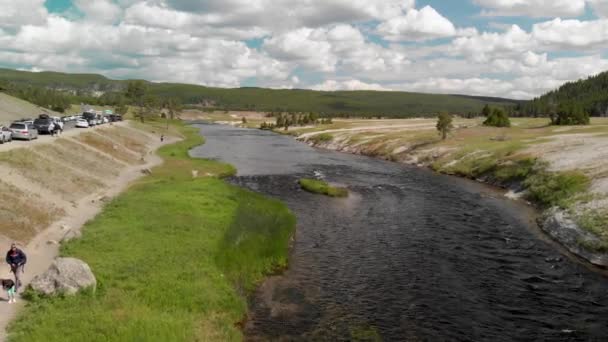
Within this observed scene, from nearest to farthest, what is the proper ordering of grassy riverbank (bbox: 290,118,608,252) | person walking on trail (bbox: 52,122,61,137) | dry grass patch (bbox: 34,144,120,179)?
grassy riverbank (bbox: 290,118,608,252), dry grass patch (bbox: 34,144,120,179), person walking on trail (bbox: 52,122,61,137)

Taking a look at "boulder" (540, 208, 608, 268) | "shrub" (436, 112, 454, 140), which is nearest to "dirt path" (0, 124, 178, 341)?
"boulder" (540, 208, 608, 268)

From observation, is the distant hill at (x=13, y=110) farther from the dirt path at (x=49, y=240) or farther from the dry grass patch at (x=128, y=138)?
the dirt path at (x=49, y=240)

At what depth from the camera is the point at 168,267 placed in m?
28.4

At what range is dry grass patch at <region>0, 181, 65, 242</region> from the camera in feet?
105

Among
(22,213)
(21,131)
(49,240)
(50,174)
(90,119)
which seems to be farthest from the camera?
(90,119)

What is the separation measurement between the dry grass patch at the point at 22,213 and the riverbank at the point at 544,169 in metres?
40.9

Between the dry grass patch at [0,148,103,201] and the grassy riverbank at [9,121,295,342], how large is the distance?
5.21 metres

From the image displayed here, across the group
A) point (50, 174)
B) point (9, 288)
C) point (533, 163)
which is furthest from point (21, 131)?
point (533, 163)

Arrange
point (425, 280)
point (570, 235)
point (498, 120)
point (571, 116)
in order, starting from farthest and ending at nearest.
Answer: point (498, 120) < point (571, 116) < point (570, 235) < point (425, 280)

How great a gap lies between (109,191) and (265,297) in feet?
107

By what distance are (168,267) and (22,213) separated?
48.6ft

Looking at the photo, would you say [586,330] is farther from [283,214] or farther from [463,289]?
[283,214]

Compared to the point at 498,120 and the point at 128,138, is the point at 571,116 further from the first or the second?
the point at 128,138

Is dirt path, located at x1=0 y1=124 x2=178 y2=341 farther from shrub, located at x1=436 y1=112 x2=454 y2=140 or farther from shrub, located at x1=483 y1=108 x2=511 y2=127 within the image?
shrub, located at x1=483 y1=108 x2=511 y2=127
